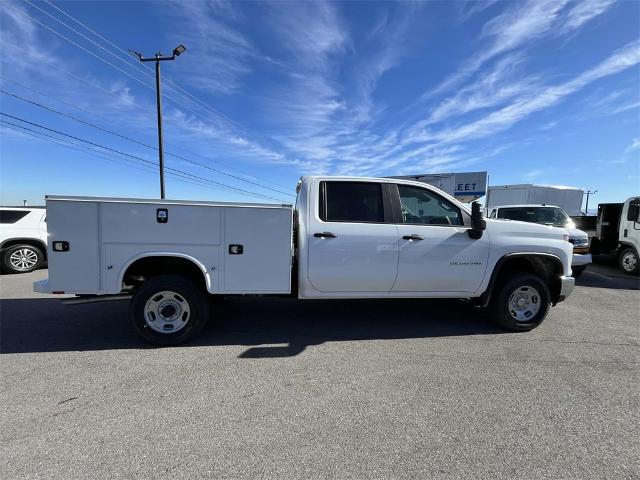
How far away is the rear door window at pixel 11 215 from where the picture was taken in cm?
866

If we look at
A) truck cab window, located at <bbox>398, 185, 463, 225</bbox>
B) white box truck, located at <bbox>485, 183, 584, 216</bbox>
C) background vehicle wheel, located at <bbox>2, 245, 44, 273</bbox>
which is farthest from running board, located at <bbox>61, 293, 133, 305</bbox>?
white box truck, located at <bbox>485, 183, 584, 216</bbox>

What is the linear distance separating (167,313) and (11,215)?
7901 mm

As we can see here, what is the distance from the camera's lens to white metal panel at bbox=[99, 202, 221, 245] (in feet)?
12.1

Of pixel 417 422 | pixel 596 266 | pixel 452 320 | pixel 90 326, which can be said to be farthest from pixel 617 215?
pixel 90 326

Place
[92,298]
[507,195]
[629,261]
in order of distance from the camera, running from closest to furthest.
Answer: [92,298] < [629,261] < [507,195]

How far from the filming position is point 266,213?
12.8 ft

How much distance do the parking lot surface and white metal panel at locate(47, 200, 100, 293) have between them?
2.70ft

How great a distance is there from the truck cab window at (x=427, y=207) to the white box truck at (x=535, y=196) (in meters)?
11.5

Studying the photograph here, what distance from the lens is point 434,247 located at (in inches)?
169

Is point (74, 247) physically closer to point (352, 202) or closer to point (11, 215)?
point (352, 202)

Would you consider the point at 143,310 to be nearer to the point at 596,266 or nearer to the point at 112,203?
the point at 112,203

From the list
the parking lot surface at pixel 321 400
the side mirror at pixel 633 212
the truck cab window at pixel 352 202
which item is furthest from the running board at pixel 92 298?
the side mirror at pixel 633 212

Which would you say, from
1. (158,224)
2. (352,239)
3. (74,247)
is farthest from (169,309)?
(352,239)

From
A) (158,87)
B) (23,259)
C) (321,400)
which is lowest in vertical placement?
(321,400)
